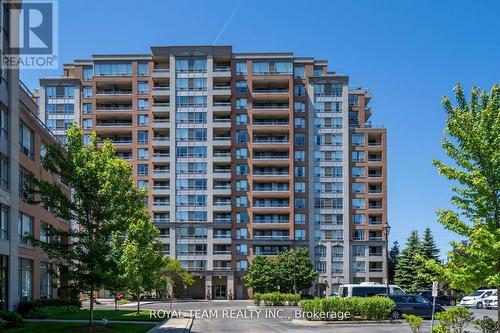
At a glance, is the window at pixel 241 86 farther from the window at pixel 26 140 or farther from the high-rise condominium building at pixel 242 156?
the window at pixel 26 140

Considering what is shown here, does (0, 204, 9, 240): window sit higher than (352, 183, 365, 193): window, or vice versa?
(352, 183, 365, 193): window

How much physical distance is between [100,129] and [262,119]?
89.4 ft

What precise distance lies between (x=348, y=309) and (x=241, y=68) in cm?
7252

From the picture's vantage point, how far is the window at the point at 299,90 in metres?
106

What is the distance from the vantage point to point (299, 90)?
4183 inches

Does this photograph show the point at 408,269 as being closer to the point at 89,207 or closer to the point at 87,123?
the point at 87,123

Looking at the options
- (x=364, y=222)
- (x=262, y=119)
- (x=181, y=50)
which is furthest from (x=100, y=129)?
(x=364, y=222)

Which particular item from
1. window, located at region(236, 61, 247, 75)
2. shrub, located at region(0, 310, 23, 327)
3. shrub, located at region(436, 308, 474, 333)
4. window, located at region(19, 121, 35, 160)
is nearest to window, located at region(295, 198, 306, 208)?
window, located at region(236, 61, 247, 75)

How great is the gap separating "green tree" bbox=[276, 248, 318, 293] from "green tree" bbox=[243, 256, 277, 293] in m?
0.91

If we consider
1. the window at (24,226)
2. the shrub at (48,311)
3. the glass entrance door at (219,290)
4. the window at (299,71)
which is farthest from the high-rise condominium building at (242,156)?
the window at (24,226)

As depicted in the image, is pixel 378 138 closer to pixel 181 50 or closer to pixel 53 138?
pixel 181 50

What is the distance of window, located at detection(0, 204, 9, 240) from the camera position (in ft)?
117

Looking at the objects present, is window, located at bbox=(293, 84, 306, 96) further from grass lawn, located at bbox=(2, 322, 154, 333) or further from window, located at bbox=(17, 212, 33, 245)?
grass lawn, located at bbox=(2, 322, 154, 333)

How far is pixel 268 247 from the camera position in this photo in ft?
334
